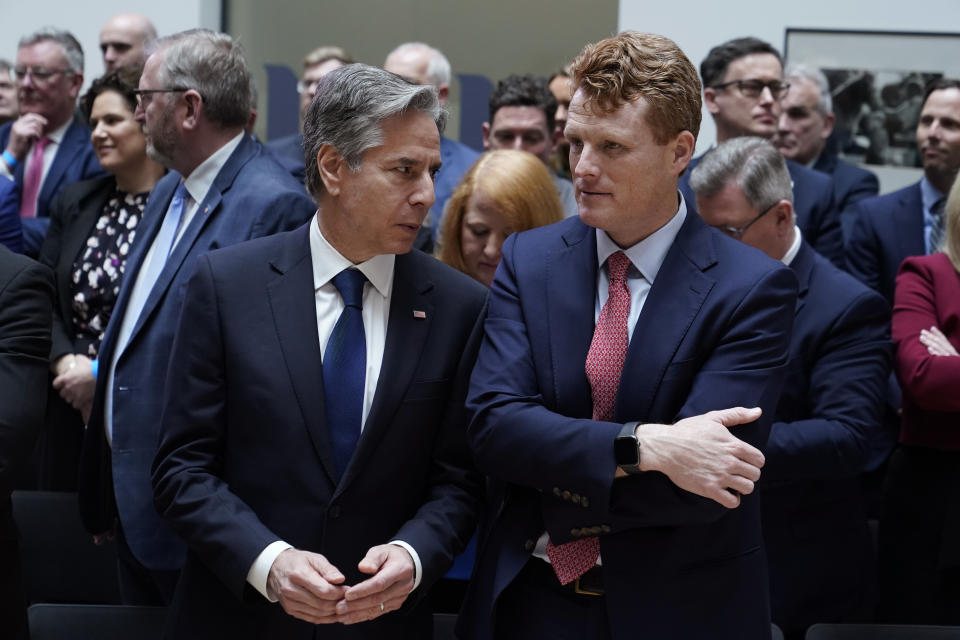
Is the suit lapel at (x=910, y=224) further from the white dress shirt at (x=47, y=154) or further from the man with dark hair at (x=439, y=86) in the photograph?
the white dress shirt at (x=47, y=154)

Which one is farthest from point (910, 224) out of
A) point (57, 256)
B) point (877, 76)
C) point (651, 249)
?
point (57, 256)

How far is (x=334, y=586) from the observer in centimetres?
204

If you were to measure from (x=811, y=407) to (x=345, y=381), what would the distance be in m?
1.39

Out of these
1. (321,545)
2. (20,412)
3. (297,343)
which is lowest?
(321,545)

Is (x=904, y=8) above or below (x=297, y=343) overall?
above

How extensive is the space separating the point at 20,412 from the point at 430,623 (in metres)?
0.96

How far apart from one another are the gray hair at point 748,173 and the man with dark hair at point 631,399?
948mm

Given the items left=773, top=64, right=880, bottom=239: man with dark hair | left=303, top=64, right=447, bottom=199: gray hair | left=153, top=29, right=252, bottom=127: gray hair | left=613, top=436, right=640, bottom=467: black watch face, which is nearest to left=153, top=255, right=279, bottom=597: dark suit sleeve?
left=303, top=64, right=447, bottom=199: gray hair

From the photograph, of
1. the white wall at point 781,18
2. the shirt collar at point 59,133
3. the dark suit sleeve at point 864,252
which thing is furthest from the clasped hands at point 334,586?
the white wall at point 781,18

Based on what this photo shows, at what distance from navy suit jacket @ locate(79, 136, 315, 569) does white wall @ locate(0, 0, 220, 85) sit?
3645 mm

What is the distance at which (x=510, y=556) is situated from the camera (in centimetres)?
216

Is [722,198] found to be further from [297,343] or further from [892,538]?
[297,343]

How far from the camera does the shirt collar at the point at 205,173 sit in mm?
3104

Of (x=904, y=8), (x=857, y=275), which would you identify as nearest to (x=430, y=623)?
(x=857, y=275)
